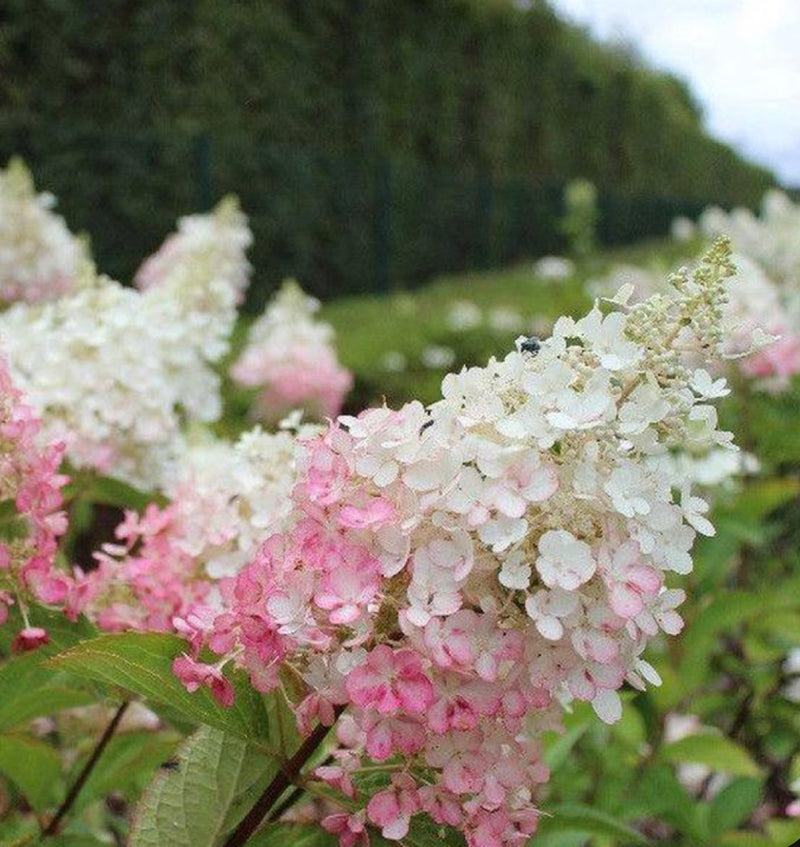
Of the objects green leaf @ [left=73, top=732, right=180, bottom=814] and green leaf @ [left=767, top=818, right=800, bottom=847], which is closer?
green leaf @ [left=73, top=732, right=180, bottom=814]

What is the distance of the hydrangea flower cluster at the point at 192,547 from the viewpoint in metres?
1.25

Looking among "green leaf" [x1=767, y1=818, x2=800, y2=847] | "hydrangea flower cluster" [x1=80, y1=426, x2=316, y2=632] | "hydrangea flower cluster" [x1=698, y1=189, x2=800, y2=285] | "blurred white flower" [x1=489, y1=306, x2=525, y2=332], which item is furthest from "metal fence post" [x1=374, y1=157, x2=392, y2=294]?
"hydrangea flower cluster" [x1=80, y1=426, x2=316, y2=632]

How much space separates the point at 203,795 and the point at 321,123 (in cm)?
1211

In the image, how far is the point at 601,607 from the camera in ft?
2.97

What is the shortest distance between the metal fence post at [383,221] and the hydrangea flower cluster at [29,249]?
10766mm

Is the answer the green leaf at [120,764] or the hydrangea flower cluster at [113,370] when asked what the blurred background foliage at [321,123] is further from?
the green leaf at [120,764]

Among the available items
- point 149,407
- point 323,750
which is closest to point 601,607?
point 323,750

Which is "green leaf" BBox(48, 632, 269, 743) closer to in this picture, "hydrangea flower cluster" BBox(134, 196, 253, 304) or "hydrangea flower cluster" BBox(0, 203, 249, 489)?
"hydrangea flower cluster" BBox(0, 203, 249, 489)

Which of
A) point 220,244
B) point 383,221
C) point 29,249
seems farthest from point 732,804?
point 383,221

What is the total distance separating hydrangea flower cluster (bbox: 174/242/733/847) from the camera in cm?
88

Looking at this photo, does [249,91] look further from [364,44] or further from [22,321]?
[22,321]

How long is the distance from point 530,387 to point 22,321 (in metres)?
1.14

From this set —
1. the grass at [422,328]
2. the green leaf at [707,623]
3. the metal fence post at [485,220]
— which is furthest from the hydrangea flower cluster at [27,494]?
the metal fence post at [485,220]

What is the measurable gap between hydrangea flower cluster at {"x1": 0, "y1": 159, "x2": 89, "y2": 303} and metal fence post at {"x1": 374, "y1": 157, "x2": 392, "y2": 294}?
1077cm
